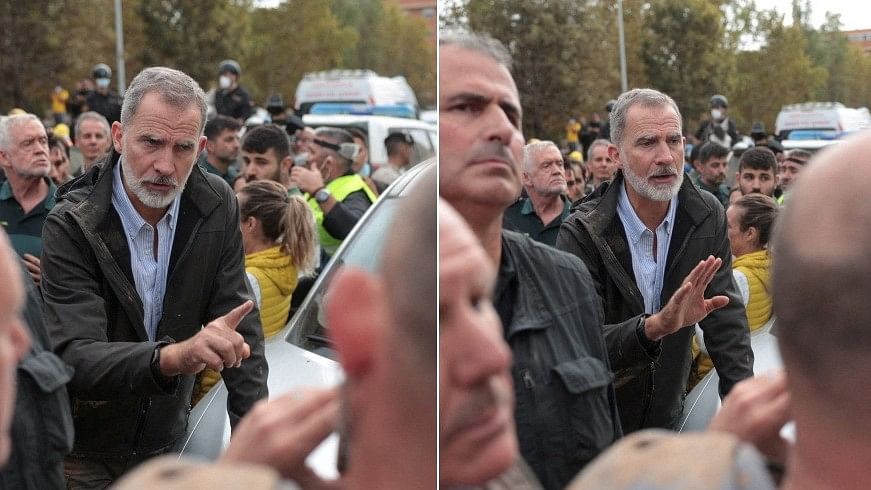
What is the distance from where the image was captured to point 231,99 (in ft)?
34.7

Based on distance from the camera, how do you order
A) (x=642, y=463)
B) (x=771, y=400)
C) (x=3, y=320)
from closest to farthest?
1. (x=3, y=320)
2. (x=642, y=463)
3. (x=771, y=400)

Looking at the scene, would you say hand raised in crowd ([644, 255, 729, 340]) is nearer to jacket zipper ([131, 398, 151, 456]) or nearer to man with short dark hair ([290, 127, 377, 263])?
man with short dark hair ([290, 127, 377, 263])

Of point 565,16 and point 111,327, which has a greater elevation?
point 565,16

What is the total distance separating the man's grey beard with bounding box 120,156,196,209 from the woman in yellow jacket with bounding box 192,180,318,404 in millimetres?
292

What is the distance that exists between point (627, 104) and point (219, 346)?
1.26 meters

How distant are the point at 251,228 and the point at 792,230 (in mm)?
2226

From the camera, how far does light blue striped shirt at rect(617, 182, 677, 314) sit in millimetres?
2672

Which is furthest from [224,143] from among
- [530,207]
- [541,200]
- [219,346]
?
[219,346]

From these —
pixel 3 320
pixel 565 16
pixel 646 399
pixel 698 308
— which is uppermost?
pixel 565 16

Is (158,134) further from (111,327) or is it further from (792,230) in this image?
(792,230)

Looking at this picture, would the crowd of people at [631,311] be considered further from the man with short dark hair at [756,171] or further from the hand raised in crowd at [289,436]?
the man with short dark hair at [756,171]

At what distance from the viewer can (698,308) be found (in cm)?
249

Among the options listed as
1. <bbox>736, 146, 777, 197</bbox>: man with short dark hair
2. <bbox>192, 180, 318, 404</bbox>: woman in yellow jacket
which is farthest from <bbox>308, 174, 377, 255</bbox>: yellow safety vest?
<bbox>736, 146, 777, 197</bbox>: man with short dark hair

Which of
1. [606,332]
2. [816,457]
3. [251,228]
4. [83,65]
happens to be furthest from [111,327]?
[83,65]
